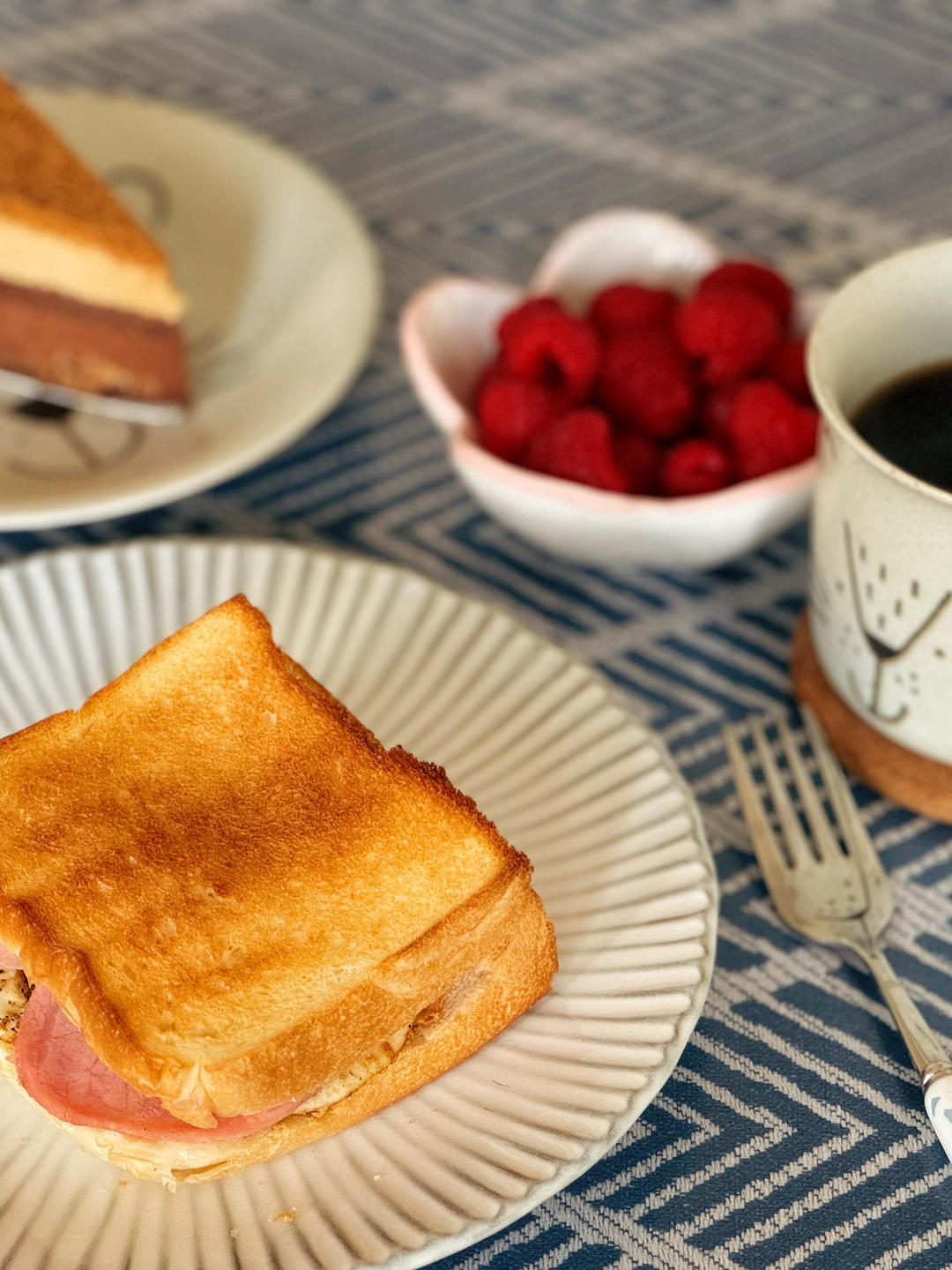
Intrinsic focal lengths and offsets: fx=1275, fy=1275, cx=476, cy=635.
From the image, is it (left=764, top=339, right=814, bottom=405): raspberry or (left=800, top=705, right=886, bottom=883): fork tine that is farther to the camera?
(left=764, top=339, right=814, bottom=405): raspberry

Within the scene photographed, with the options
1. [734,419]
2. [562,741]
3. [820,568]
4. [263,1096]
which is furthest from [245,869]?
[734,419]

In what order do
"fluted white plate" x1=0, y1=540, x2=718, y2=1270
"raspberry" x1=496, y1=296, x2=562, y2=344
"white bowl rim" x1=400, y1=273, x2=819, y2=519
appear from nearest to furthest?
"fluted white plate" x1=0, y1=540, x2=718, y2=1270 < "white bowl rim" x1=400, y1=273, x2=819, y2=519 < "raspberry" x1=496, y1=296, x2=562, y2=344

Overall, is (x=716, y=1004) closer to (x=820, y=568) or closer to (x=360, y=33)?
(x=820, y=568)

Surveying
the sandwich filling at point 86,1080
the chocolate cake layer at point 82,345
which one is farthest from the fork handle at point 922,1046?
the chocolate cake layer at point 82,345

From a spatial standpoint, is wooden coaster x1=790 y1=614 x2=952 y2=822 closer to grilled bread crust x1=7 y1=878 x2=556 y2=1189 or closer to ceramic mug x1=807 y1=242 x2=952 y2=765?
ceramic mug x1=807 y1=242 x2=952 y2=765

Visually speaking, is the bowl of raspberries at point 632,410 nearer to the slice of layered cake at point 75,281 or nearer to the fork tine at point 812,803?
the fork tine at point 812,803

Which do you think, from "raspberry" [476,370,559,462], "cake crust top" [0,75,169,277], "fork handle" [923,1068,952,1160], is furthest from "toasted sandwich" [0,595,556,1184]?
"cake crust top" [0,75,169,277]

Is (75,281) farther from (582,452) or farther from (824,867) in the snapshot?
(824,867)
